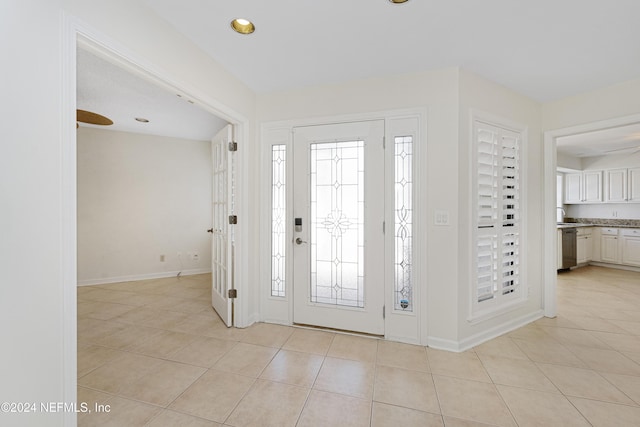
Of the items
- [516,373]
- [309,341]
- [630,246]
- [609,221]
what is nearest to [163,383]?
[309,341]

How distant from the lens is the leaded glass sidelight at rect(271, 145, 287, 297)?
9.87 ft

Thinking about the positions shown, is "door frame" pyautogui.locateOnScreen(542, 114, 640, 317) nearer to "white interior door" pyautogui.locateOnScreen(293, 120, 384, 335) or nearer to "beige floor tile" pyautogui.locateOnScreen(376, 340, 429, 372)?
"beige floor tile" pyautogui.locateOnScreen(376, 340, 429, 372)

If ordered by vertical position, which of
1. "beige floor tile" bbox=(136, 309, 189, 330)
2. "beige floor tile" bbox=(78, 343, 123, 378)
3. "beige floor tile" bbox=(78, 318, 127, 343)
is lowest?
"beige floor tile" bbox=(78, 343, 123, 378)

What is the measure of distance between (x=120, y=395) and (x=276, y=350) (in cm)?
113

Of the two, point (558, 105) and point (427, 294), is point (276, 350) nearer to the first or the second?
point (427, 294)

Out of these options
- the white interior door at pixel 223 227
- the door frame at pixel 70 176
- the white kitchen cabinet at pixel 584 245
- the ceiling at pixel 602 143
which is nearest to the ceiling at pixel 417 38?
the door frame at pixel 70 176

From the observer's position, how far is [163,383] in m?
1.96

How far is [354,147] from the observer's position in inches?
108

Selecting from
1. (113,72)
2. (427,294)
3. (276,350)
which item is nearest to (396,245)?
(427,294)

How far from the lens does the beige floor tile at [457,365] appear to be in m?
2.08

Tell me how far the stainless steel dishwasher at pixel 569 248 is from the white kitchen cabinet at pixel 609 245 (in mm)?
838

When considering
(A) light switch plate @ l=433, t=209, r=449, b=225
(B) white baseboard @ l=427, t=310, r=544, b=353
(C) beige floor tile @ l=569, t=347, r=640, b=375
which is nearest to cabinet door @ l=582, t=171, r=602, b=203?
(B) white baseboard @ l=427, t=310, r=544, b=353

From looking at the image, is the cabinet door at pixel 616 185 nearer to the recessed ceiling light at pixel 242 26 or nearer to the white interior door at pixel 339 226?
the white interior door at pixel 339 226

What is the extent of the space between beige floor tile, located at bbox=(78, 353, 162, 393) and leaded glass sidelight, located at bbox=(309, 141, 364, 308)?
1.55 m
